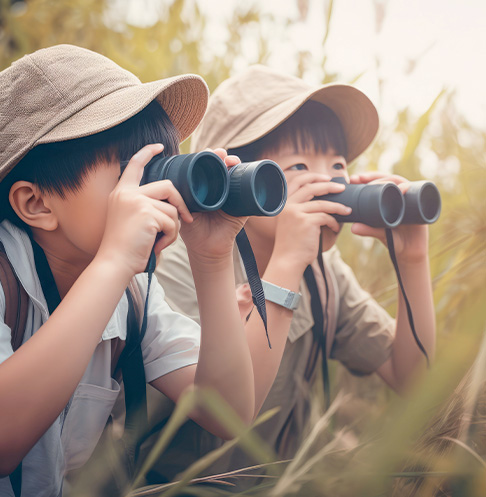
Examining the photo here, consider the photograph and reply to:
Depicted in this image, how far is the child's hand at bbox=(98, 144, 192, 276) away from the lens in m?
0.70

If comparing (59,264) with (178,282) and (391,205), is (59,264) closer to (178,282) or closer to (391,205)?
(178,282)

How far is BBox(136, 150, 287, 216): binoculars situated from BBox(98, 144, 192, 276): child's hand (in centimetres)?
2

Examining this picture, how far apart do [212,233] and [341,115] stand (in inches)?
23.6

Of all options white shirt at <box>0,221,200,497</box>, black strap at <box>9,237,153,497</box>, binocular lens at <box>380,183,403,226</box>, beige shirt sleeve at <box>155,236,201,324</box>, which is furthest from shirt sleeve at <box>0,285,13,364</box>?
binocular lens at <box>380,183,403,226</box>

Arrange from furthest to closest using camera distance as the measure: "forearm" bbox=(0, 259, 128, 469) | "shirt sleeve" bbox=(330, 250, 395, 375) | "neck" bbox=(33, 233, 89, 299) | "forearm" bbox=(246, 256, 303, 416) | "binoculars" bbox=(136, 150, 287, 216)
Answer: "shirt sleeve" bbox=(330, 250, 395, 375) < "forearm" bbox=(246, 256, 303, 416) < "neck" bbox=(33, 233, 89, 299) < "binoculars" bbox=(136, 150, 287, 216) < "forearm" bbox=(0, 259, 128, 469)

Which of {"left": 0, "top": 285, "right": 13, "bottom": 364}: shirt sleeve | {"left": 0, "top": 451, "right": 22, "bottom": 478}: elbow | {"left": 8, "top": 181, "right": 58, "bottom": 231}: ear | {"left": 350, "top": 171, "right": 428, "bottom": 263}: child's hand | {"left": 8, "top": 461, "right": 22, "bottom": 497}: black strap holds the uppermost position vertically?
{"left": 350, "top": 171, "right": 428, "bottom": 263}: child's hand

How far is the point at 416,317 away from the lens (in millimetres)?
1213

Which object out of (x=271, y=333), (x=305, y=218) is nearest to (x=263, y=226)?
(x=305, y=218)

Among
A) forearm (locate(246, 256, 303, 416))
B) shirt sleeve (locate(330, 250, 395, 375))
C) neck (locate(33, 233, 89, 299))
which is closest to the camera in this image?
neck (locate(33, 233, 89, 299))

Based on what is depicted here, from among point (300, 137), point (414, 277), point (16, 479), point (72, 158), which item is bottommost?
point (16, 479)

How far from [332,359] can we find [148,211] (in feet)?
2.58

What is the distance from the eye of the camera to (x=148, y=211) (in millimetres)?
710

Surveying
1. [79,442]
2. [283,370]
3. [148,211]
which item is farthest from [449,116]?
[79,442]

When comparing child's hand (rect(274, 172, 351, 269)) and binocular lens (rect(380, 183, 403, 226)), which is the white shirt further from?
binocular lens (rect(380, 183, 403, 226))
